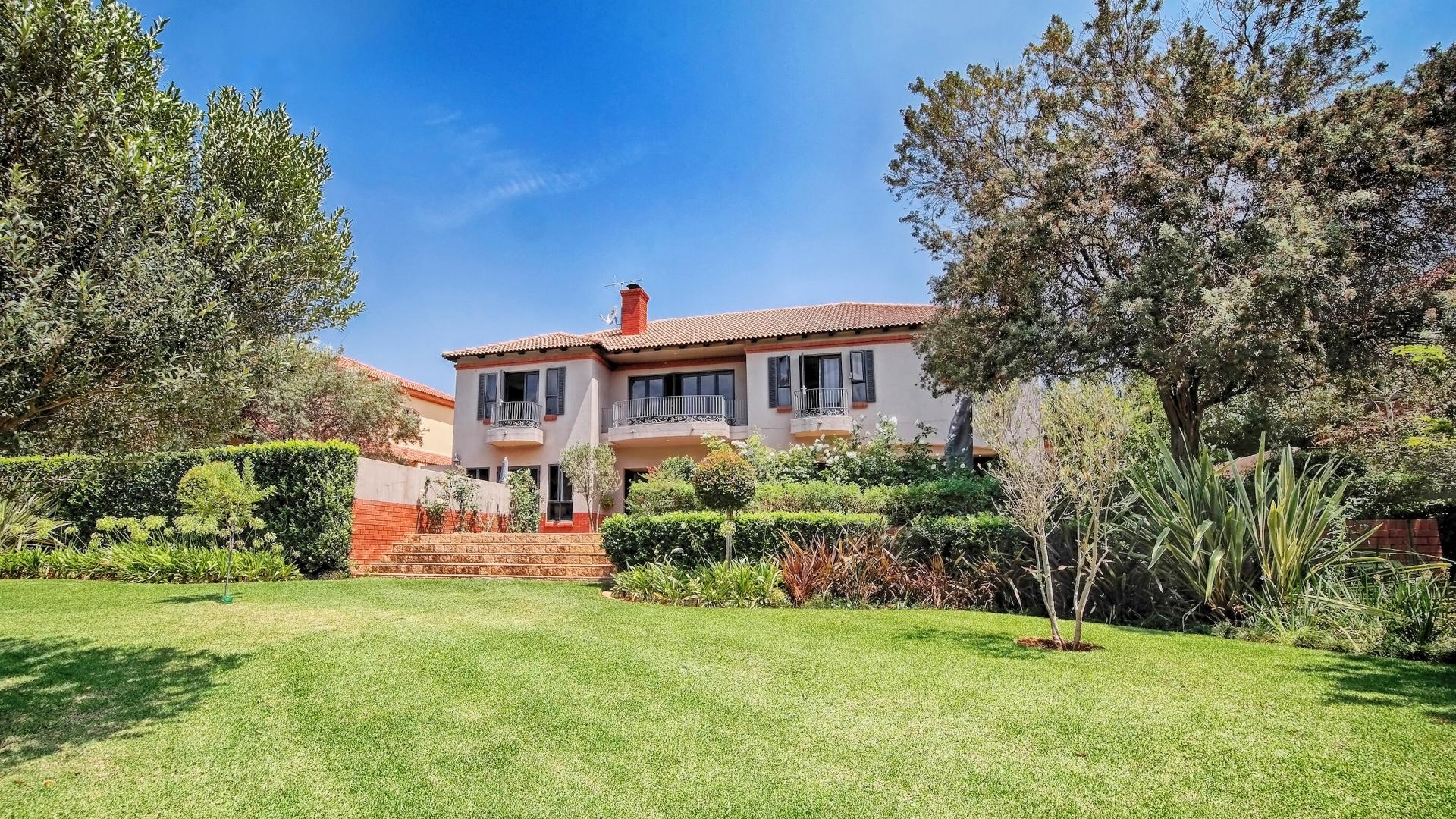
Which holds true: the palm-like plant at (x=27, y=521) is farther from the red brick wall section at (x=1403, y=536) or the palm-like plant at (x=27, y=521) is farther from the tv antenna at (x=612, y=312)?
the red brick wall section at (x=1403, y=536)

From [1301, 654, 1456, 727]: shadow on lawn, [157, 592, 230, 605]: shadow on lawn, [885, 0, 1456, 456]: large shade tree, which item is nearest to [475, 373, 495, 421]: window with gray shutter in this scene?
[157, 592, 230, 605]: shadow on lawn

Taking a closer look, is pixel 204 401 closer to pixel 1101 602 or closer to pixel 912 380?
pixel 1101 602

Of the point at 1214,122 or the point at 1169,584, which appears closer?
the point at 1169,584

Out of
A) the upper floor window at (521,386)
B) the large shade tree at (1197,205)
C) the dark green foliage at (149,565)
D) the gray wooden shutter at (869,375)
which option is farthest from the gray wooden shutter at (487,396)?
the large shade tree at (1197,205)

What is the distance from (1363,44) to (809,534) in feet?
42.3

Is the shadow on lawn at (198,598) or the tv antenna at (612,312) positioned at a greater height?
the tv antenna at (612,312)

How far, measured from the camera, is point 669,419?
83.9 ft

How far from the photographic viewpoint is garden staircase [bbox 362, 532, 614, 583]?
14289 mm

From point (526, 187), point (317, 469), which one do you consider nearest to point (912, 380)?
point (526, 187)

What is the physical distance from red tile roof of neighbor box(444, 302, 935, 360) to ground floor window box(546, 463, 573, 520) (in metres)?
4.49

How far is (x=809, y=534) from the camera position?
11.5 m

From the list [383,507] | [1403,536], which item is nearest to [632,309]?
[383,507]

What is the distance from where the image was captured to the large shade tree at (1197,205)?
11055 millimetres

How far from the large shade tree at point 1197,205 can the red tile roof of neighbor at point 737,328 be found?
29.8ft
